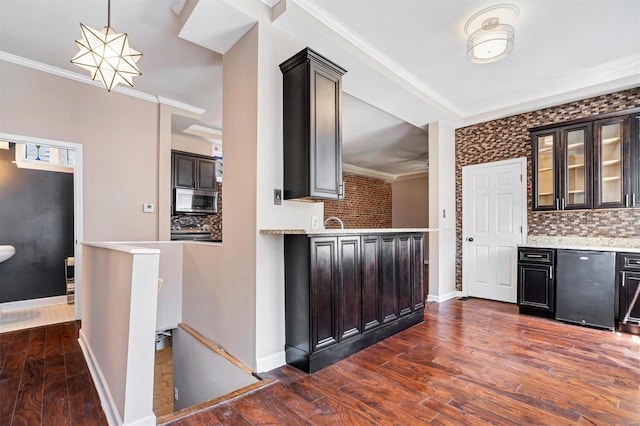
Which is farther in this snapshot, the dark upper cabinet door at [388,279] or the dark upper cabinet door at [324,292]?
the dark upper cabinet door at [388,279]

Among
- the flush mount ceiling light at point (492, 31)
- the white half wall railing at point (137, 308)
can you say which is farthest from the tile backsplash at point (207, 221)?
the flush mount ceiling light at point (492, 31)

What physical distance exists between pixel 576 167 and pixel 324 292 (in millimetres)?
3561

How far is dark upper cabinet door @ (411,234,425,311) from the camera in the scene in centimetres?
333

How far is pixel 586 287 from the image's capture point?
338 centimetres

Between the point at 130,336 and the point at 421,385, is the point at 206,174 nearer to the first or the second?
the point at 130,336

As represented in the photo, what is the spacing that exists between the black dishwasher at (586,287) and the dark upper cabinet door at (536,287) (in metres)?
0.08

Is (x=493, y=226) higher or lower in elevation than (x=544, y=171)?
lower

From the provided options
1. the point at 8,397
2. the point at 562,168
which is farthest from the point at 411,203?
the point at 8,397

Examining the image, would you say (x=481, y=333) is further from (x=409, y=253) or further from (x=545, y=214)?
(x=545, y=214)

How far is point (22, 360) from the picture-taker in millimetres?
2566

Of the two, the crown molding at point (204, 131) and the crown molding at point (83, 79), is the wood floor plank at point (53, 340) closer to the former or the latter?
the crown molding at point (83, 79)

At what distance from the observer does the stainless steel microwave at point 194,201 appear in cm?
524

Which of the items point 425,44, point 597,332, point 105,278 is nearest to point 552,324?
point 597,332

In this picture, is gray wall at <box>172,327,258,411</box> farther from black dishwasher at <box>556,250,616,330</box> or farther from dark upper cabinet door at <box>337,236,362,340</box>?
black dishwasher at <box>556,250,616,330</box>
